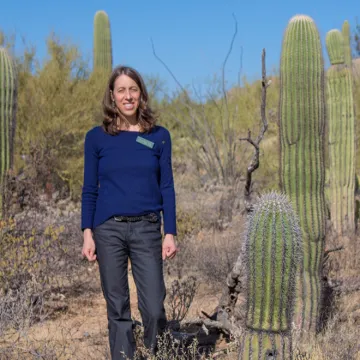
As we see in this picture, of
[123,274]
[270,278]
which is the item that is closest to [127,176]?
[123,274]

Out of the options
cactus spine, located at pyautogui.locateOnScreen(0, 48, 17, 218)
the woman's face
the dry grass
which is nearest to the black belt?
the woman's face

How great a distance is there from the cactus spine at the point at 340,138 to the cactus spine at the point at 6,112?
446 cm

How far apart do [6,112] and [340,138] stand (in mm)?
4725

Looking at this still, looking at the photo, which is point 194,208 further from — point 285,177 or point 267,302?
point 267,302

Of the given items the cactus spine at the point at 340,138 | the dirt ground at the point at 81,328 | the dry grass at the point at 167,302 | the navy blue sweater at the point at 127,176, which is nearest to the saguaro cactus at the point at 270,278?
the dry grass at the point at 167,302

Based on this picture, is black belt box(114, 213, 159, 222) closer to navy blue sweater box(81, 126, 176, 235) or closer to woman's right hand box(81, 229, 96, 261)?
navy blue sweater box(81, 126, 176, 235)

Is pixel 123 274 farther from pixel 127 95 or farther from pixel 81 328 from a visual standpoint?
pixel 81 328

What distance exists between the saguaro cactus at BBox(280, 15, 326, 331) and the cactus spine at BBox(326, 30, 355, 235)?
3881 mm

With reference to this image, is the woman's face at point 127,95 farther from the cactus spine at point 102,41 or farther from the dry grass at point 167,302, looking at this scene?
the cactus spine at point 102,41

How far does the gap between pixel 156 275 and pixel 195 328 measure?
5.87ft

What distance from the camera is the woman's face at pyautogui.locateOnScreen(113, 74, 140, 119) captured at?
3.93m

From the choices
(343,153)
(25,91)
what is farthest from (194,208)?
(25,91)

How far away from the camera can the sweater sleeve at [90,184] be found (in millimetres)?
3906

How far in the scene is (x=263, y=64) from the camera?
445 centimetres
